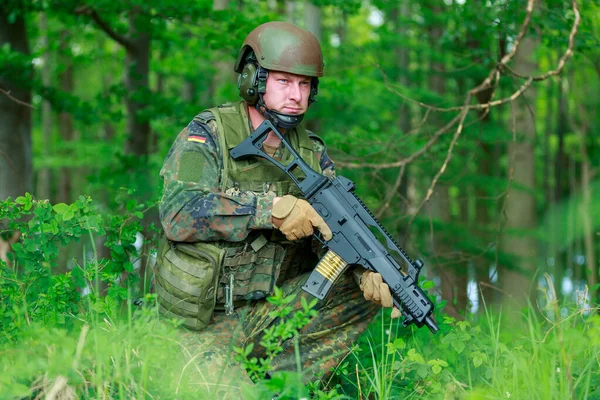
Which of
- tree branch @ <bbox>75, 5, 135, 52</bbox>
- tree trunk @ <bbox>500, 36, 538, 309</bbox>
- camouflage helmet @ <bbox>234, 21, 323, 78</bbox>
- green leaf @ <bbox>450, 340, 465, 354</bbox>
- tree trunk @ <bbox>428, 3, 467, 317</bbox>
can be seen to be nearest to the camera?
green leaf @ <bbox>450, 340, 465, 354</bbox>

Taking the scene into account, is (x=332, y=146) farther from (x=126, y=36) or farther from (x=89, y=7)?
(x=126, y=36)

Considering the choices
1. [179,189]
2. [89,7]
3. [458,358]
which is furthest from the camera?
[89,7]

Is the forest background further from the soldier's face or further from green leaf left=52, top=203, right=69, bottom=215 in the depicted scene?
the soldier's face

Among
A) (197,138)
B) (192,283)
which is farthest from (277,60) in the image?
(192,283)

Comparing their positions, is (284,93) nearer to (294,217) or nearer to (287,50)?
(287,50)

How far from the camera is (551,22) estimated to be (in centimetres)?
526

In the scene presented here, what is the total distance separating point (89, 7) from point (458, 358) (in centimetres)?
478

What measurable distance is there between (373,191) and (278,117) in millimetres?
1869

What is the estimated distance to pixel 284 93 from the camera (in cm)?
374

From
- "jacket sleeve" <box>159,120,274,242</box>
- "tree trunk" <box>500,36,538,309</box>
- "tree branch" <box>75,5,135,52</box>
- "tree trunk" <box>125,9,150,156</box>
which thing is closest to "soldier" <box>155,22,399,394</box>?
"jacket sleeve" <box>159,120,274,242</box>

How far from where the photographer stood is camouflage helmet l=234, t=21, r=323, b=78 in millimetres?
3680

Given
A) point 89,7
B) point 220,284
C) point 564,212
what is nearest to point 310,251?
point 220,284

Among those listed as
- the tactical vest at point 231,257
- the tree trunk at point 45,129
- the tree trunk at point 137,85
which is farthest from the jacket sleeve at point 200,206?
the tree trunk at point 45,129

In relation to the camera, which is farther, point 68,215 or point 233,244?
point 233,244
